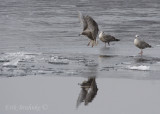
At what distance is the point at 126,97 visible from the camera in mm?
9414

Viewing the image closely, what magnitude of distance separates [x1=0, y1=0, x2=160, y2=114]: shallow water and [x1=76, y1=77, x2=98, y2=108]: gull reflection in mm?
447

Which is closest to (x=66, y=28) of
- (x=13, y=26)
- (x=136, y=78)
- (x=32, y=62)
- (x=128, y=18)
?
(x=13, y=26)

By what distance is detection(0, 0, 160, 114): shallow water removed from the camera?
11719mm

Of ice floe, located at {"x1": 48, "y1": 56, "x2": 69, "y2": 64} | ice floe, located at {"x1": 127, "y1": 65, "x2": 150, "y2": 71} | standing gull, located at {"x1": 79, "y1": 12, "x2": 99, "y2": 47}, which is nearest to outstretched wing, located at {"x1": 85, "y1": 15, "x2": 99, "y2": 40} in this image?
standing gull, located at {"x1": 79, "y1": 12, "x2": 99, "y2": 47}

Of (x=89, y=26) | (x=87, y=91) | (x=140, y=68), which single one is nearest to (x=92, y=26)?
(x=89, y=26)

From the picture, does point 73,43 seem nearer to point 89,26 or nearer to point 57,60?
point 89,26

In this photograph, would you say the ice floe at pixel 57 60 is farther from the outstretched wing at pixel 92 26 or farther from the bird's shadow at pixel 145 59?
the outstretched wing at pixel 92 26

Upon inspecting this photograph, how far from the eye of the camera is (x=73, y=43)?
15.8 meters

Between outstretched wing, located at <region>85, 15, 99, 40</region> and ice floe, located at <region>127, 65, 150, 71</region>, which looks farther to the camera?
outstretched wing, located at <region>85, 15, 99, 40</region>

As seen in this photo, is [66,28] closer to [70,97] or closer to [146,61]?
[146,61]

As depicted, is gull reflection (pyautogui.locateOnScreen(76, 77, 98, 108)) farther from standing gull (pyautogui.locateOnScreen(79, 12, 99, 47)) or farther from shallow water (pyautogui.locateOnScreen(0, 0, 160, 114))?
standing gull (pyautogui.locateOnScreen(79, 12, 99, 47))

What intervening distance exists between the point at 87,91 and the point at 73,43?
6082mm

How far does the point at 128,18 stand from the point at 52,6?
6.34 metres

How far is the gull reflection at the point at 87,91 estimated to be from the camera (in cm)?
931
